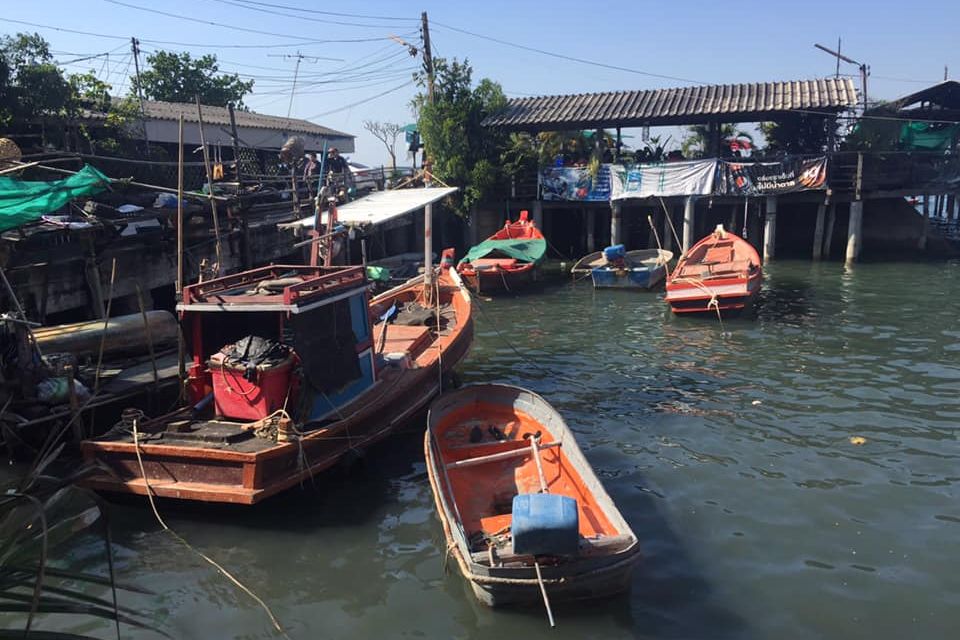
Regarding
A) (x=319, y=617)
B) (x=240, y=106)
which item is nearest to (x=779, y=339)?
(x=319, y=617)

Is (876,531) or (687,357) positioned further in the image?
(687,357)

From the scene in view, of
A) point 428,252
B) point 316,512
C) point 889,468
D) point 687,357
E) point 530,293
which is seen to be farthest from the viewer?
point 530,293

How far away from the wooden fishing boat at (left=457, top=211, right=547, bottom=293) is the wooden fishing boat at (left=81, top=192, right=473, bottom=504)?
1091cm

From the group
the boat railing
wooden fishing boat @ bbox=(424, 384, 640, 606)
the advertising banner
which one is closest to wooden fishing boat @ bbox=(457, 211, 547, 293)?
the advertising banner

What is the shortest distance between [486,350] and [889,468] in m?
8.45

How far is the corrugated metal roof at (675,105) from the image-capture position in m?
22.1

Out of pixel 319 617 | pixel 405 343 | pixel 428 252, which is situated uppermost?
pixel 428 252

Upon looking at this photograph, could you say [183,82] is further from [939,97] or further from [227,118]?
[939,97]

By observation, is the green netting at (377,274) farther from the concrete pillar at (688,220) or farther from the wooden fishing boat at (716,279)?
the concrete pillar at (688,220)

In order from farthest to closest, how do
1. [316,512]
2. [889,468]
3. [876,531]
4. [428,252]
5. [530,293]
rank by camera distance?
[530,293], [428,252], [889,468], [316,512], [876,531]

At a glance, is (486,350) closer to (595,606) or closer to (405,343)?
(405,343)

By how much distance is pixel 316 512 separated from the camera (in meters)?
8.01

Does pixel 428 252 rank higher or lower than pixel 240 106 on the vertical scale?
lower

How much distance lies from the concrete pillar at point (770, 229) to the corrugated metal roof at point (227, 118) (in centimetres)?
1911
